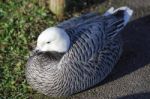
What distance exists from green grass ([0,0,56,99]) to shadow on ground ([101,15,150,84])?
3.41 ft

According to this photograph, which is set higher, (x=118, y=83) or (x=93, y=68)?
(x=93, y=68)

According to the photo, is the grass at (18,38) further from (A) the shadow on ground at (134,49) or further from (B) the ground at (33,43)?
(A) the shadow on ground at (134,49)

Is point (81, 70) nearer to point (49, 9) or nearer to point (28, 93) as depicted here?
point (28, 93)

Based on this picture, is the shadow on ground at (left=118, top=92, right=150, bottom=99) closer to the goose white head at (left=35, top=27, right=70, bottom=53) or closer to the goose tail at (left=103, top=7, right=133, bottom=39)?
the goose tail at (left=103, top=7, right=133, bottom=39)

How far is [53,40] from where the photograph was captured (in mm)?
5168

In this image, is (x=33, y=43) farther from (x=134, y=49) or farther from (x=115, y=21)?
(x=134, y=49)

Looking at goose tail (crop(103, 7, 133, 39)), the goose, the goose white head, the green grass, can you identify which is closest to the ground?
the green grass

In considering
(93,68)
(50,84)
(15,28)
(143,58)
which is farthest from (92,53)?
(15,28)

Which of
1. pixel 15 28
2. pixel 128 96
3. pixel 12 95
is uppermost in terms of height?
pixel 15 28

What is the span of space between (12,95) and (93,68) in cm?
101

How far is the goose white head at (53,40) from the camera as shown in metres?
5.16

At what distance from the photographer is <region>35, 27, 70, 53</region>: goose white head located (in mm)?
5156

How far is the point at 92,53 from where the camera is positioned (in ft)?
17.8

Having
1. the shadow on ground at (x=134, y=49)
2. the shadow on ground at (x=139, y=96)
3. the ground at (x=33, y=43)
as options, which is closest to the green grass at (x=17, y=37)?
the ground at (x=33, y=43)
